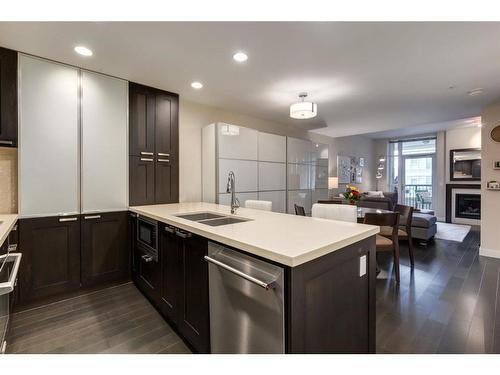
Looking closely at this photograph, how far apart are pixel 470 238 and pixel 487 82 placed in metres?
3.54

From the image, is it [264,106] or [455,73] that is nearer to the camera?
[455,73]

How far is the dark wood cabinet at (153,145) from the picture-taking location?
9.42 feet

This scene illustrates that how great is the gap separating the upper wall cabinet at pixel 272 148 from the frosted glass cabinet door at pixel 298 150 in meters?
0.19

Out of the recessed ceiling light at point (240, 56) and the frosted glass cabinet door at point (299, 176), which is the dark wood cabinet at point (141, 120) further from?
the frosted glass cabinet door at point (299, 176)

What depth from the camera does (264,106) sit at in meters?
3.88

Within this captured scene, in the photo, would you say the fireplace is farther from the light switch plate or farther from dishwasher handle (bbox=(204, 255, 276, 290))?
dishwasher handle (bbox=(204, 255, 276, 290))

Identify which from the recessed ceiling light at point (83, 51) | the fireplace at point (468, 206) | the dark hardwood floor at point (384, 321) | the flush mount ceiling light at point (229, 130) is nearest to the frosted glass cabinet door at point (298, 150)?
the flush mount ceiling light at point (229, 130)

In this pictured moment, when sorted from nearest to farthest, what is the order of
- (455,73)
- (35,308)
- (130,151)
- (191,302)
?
1. (191,302)
2. (35,308)
3. (455,73)
4. (130,151)

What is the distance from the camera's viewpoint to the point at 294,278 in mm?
995

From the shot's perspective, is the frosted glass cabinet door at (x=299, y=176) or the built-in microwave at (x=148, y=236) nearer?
the built-in microwave at (x=148, y=236)

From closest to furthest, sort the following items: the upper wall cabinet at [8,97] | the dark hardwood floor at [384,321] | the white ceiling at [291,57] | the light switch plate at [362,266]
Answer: the light switch plate at [362,266]
the dark hardwood floor at [384,321]
the white ceiling at [291,57]
the upper wall cabinet at [8,97]

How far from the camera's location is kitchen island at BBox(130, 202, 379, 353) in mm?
1025
